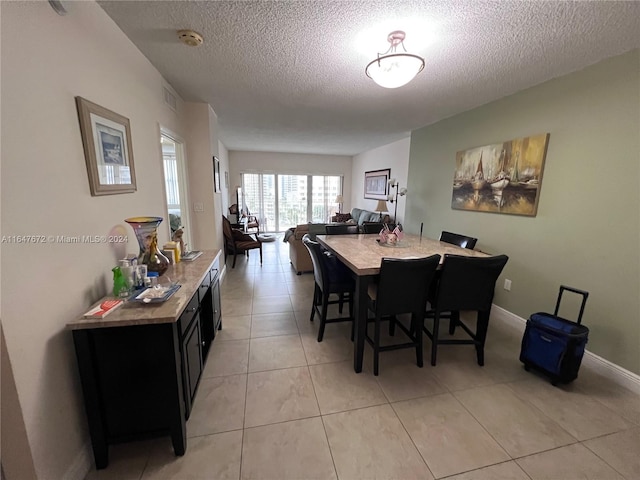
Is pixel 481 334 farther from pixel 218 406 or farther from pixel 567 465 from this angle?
pixel 218 406

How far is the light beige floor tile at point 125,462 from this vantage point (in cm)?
132

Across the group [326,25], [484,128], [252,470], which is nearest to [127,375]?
[252,470]

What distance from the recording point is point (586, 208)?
2156mm

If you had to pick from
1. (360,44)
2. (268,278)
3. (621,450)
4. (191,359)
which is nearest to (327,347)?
(191,359)

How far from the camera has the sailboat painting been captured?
99.7 inches

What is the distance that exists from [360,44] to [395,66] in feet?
1.28

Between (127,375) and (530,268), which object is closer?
(127,375)

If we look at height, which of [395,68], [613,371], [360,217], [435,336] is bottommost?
[613,371]

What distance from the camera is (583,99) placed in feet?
7.12

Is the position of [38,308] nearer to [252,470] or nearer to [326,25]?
[252,470]

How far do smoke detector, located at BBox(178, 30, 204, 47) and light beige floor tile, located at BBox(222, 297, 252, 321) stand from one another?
8.26 ft

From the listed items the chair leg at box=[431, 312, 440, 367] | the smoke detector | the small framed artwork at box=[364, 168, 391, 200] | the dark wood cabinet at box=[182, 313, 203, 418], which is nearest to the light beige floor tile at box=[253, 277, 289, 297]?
the dark wood cabinet at box=[182, 313, 203, 418]

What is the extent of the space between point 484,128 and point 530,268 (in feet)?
5.53

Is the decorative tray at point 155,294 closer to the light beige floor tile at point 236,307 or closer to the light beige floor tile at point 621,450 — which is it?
the light beige floor tile at point 236,307
